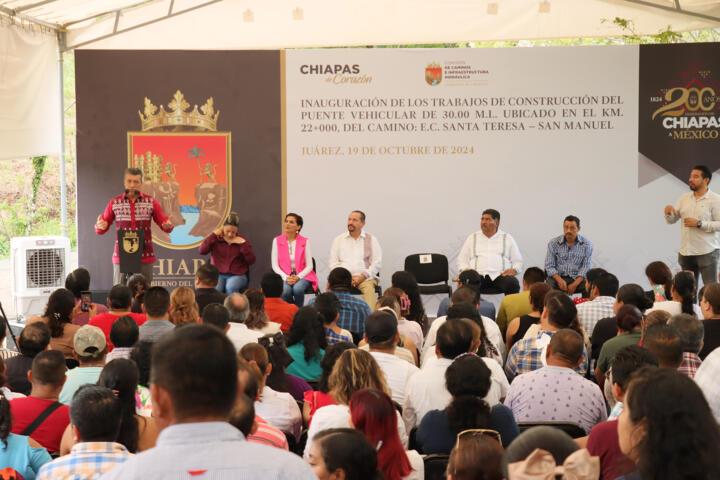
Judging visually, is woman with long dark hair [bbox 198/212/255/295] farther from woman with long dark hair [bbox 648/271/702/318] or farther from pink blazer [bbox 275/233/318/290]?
woman with long dark hair [bbox 648/271/702/318]

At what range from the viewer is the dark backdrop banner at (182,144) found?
28.8 ft

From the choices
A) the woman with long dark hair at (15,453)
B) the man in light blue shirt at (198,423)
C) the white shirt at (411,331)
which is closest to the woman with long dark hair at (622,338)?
the white shirt at (411,331)

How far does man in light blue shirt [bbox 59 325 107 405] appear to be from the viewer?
3686 millimetres

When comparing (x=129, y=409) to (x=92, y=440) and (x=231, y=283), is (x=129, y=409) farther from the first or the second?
(x=231, y=283)

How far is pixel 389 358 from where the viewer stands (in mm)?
3949

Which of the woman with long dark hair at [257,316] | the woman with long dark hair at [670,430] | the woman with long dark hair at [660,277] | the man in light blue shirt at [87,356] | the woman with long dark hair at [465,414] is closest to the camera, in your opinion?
the woman with long dark hair at [670,430]

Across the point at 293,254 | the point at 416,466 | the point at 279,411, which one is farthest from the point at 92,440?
the point at 293,254

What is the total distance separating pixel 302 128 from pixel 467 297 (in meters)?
4.08

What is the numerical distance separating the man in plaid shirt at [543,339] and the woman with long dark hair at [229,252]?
13.6 ft

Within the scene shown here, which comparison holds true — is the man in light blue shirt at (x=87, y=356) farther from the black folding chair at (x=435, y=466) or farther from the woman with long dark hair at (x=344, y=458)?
the woman with long dark hair at (x=344, y=458)

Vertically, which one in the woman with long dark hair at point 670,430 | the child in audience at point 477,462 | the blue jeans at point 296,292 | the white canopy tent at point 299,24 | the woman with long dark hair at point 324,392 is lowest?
the blue jeans at point 296,292

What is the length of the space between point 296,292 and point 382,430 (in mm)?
5267

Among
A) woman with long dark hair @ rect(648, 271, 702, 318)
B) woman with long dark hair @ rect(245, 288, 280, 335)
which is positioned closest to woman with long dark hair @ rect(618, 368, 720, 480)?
woman with long dark hair @ rect(245, 288, 280, 335)

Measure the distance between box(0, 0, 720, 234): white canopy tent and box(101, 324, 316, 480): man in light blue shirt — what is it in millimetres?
7891
